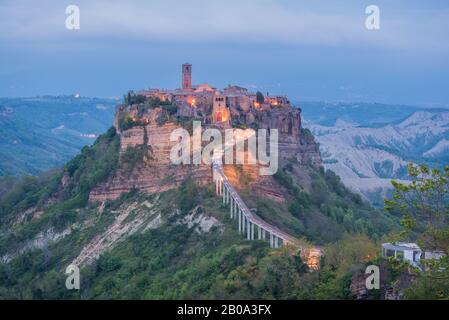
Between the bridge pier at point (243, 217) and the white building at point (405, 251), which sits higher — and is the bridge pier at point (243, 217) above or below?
above

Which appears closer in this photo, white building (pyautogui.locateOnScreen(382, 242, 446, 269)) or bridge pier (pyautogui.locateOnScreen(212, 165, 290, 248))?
white building (pyautogui.locateOnScreen(382, 242, 446, 269))

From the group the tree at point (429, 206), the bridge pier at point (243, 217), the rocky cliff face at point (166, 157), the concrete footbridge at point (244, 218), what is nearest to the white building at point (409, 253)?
the tree at point (429, 206)

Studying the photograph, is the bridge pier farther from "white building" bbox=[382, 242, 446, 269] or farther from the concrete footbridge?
"white building" bbox=[382, 242, 446, 269]

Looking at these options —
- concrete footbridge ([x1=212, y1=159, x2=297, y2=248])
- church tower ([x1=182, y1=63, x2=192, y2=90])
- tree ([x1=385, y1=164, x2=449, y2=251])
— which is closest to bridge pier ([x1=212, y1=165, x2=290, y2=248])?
concrete footbridge ([x1=212, y1=159, x2=297, y2=248])

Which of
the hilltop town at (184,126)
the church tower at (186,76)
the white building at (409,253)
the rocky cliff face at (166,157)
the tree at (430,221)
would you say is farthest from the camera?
the church tower at (186,76)

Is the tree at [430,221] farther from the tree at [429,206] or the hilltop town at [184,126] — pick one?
the hilltop town at [184,126]

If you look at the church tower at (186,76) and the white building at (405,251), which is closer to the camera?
the white building at (405,251)
